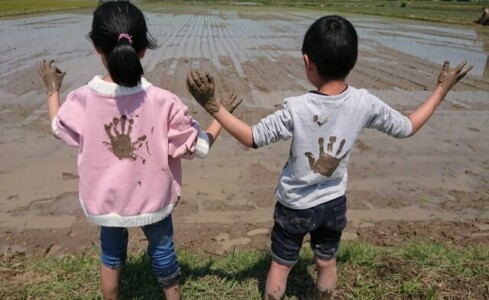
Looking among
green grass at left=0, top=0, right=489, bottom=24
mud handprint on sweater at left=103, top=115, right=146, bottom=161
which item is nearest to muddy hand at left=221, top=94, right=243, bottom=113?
mud handprint on sweater at left=103, top=115, right=146, bottom=161

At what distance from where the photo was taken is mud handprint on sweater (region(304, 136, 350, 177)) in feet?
6.47

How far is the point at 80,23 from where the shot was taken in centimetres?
1852

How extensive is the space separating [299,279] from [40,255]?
1.79 m

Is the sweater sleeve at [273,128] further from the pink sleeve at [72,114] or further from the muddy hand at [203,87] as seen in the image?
the pink sleeve at [72,114]

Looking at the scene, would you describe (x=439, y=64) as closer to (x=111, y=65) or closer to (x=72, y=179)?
(x=72, y=179)

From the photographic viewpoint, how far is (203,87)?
1791 mm

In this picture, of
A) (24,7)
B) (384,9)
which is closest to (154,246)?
(24,7)

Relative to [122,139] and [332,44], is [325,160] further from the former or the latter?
[122,139]

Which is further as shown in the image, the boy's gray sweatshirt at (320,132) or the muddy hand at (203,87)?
the boy's gray sweatshirt at (320,132)

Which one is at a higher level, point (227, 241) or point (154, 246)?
point (154, 246)

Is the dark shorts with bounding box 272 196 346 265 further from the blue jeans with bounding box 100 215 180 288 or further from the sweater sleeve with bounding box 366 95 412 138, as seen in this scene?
the blue jeans with bounding box 100 215 180 288

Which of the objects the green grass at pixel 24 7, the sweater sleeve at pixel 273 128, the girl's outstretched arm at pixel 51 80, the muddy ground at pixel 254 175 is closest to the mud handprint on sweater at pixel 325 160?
the sweater sleeve at pixel 273 128

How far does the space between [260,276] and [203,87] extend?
1496 mm

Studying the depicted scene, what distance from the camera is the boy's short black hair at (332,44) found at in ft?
Answer: 5.87
